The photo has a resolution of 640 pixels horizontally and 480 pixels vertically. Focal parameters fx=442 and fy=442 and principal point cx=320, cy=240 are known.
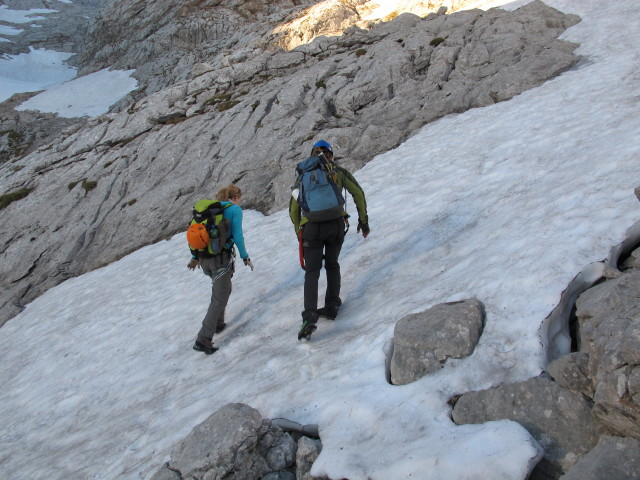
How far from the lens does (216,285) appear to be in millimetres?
8781

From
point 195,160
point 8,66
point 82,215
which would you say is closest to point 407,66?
point 195,160

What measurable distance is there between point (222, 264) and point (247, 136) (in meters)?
16.2

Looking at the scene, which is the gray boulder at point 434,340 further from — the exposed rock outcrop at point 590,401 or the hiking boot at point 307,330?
the hiking boot at point 307,330

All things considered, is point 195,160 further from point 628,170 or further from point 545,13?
point 545,13

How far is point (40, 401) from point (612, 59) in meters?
22.4

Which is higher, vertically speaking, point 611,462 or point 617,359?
point 617,359

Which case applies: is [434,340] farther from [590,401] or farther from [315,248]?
[315,248]

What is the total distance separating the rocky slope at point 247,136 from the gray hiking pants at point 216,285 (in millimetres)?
9023

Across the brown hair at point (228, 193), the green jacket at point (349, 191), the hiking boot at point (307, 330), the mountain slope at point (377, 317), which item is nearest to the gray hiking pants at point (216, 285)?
the mountain slope at point (377, 317)

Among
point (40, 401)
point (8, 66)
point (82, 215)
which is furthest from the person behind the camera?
point (8, 66)

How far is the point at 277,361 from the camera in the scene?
7.21 meters

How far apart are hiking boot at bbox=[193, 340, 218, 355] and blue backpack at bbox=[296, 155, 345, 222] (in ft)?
11.2

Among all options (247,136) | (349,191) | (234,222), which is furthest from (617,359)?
(247,136)

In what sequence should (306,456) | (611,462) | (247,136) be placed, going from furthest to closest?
(247,136), (306,456), (611,462)
